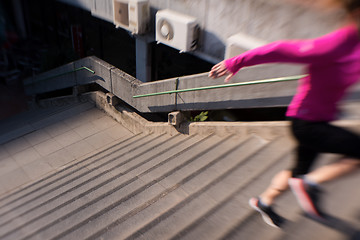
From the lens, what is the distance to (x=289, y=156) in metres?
3.54

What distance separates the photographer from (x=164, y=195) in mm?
3459

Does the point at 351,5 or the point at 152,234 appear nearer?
the point at 351,5

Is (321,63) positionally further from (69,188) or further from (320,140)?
(69,188)

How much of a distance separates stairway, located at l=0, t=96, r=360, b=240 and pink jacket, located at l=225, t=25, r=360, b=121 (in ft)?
3.58

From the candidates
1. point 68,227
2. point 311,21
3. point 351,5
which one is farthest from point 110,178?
point 311,21

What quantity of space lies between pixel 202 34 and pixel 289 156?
4.27m

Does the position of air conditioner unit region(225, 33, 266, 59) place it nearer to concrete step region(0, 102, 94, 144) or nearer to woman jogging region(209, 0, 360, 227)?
woman jogging region(209, 0, 360, 227)

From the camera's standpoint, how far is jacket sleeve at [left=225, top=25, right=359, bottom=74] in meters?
1.74

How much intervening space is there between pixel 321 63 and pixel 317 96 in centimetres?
26

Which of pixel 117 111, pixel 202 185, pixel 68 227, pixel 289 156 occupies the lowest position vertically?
pixel 117 111

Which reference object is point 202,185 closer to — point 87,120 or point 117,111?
point 117,111

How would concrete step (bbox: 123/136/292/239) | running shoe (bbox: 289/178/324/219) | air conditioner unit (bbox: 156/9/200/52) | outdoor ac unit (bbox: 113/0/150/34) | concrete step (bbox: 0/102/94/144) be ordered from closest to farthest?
running shoe (bbox: 289/178/324/219)
concrete step (bbox: 123/136/292/239)
air conditioner unit (bbox: 156/9/200/52)
concrete step (bbox: 0/102/94/144)
outdoor ac unit (bbox: 113/0/150/34)

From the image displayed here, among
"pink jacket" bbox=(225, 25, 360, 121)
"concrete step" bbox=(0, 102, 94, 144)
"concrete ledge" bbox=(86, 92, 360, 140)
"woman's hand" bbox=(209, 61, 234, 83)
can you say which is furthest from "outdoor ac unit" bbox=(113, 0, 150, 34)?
"pink jacket" bbox=(225, 25, 360, 121)

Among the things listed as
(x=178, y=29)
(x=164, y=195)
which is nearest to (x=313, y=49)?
(x=164, y=195)
